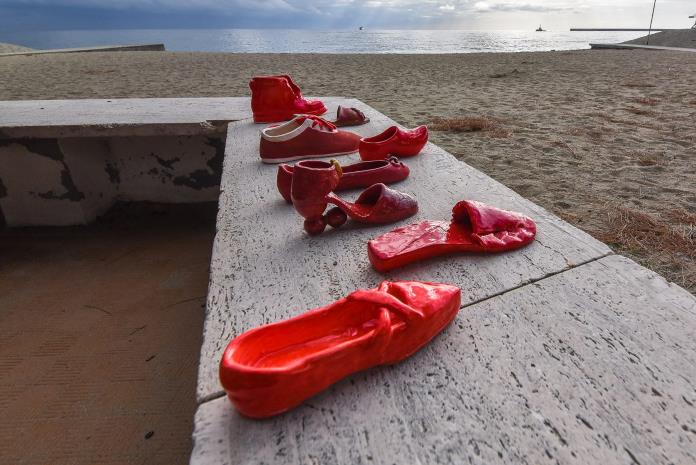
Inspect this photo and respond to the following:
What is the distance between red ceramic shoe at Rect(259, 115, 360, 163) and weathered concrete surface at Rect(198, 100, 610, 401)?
1.32 ft

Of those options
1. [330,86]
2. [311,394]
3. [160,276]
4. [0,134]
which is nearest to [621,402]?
[311,394]

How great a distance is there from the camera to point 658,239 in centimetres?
204

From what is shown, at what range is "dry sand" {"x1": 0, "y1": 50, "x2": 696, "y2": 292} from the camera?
2.31 m

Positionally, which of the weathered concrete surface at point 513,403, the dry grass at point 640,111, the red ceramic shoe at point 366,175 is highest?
the red ceramic shoe at point 366,175

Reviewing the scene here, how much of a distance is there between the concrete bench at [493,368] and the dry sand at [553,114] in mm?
660

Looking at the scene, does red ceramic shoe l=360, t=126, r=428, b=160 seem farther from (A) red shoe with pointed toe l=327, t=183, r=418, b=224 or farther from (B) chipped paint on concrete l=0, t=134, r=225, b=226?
(B) chipped paint on concrete l=0, t=134, r=225, b=226

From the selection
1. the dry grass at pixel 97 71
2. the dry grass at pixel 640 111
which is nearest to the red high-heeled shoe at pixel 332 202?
the dry grass at pixel 640 111

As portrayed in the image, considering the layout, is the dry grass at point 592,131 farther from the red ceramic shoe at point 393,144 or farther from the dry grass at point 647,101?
the red ceramic shoe at point 393,144

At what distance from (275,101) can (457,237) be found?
1.97 metres

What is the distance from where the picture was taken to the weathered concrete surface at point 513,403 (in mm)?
693

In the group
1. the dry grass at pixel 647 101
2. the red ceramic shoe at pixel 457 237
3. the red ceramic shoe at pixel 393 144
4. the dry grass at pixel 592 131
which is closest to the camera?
the red ceramic shoe at pixel 457 237

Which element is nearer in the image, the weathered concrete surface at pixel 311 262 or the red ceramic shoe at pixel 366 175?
the weathered concrete surface at pixel 311 262

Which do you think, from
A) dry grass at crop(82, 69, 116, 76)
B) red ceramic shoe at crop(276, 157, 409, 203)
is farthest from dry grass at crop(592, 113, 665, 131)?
dry grass at crop(82, 69, 116, 76)

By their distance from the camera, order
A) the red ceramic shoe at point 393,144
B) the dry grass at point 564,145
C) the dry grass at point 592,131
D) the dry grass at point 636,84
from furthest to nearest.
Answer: the dry grass at point 636,84 → the dry grass at point 592,131 → the dry grass at point 564,145 → the red ceramic shoe at point 393,144
